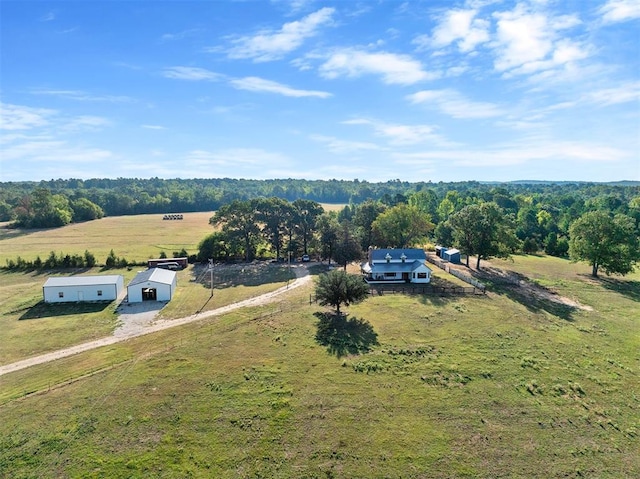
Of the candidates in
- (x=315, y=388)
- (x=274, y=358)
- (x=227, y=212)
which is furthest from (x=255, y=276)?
(x=315, y=388)

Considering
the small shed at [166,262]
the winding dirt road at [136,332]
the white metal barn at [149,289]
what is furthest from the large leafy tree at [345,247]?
the small shed at [166,262]

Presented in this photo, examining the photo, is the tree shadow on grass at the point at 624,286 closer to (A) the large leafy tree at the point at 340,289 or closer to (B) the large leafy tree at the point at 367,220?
(A) the large leafy tree at the point at 340,289

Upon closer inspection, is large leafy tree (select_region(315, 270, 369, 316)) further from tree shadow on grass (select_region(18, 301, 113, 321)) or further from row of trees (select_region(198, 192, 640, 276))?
tree shadow on grass (select_region(18, 301, 113, 321))

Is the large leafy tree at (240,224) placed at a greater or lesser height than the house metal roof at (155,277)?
greater

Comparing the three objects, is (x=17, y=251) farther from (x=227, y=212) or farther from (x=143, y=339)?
(x=143, y=339)

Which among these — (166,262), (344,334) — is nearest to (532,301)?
A: (344,334)
